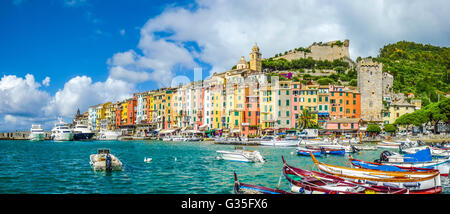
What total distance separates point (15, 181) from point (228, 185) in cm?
1050

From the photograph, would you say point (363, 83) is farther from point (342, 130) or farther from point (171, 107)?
point (171, 107)

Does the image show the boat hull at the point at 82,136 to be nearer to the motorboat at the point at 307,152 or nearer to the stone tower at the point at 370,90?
the motorboat at the point at 307,152

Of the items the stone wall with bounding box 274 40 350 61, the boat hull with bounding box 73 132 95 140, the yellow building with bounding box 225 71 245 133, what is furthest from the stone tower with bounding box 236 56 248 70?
the boat hull with bounding box 73 132 95 140

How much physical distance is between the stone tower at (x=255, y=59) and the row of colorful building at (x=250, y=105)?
7.91 meters

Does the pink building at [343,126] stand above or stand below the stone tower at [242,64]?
below

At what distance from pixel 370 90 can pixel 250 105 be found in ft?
73.3

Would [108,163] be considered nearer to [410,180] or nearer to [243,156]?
[243,156]

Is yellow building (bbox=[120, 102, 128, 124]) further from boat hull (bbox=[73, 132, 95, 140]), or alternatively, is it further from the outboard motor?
the outboard motor

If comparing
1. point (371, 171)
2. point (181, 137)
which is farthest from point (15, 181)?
point (181, 137)

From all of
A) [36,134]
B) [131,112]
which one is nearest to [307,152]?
[131,112]

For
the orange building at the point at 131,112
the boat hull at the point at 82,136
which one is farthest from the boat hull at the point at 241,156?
the orange building at the point at 131,112

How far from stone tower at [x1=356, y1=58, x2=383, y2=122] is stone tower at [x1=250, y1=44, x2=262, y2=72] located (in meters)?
27.9

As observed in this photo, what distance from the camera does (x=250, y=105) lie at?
58312 millimetres

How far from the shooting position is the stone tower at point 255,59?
8144cm
